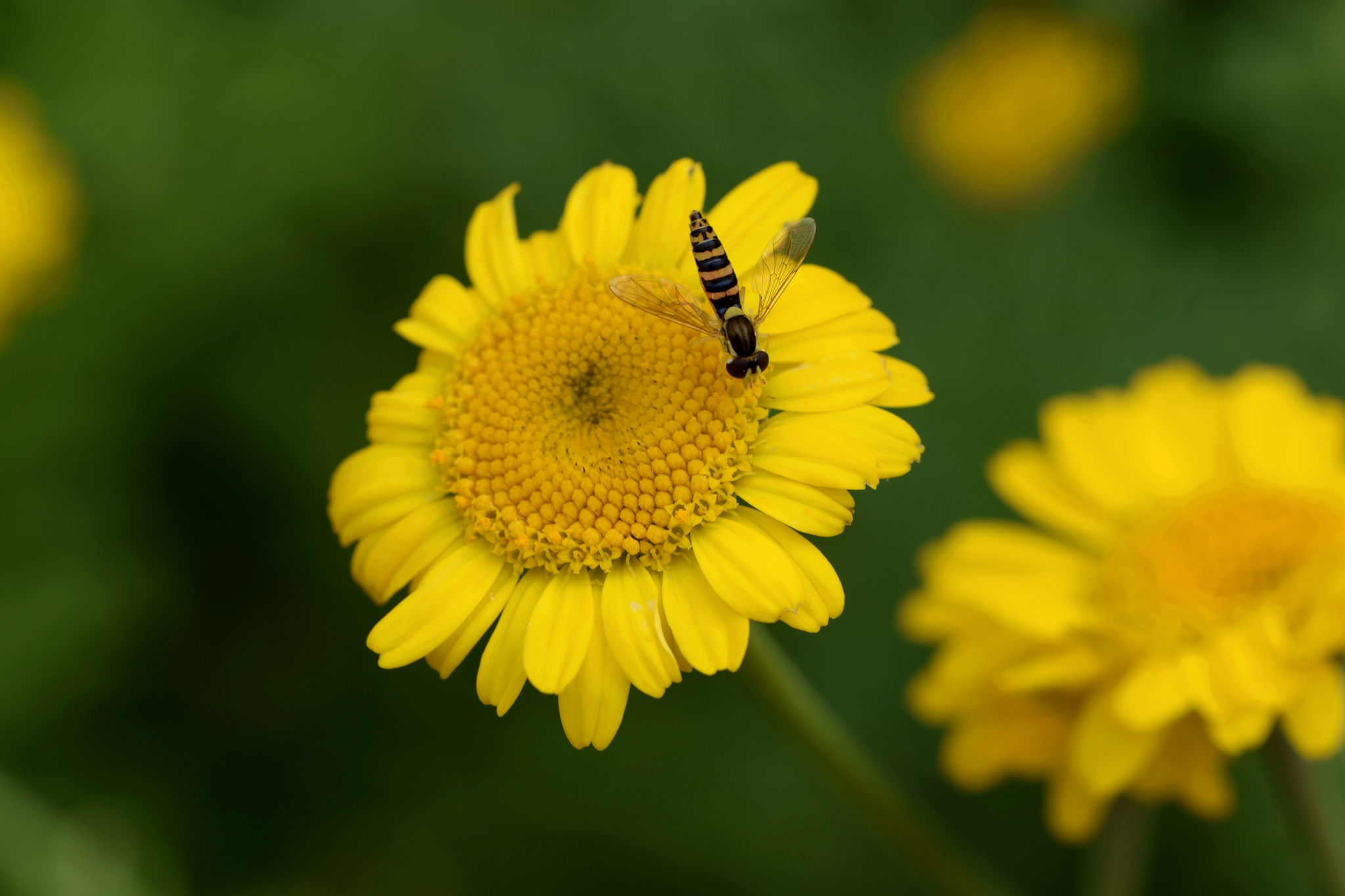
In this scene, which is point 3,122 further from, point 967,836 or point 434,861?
point 967,836

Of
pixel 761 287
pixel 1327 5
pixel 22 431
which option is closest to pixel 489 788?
pixel 22 431

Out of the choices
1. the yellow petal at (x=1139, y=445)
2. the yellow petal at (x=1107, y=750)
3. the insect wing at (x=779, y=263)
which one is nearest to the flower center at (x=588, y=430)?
the insect wing at (x=779, y=263)

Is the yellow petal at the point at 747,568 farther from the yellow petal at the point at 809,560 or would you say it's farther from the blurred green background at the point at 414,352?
the blurred green background at the point at 414,352

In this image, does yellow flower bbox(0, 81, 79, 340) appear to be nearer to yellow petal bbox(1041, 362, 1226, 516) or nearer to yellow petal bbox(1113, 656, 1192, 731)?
yellow petal bbox(1041, 362, 1226, 516)

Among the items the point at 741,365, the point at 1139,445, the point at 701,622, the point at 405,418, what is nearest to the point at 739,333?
the point at 741,365

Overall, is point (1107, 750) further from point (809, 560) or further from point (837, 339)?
point (837, 339)
